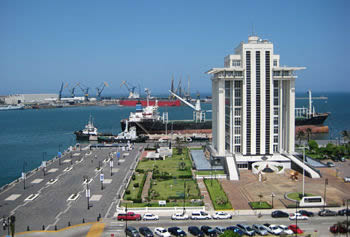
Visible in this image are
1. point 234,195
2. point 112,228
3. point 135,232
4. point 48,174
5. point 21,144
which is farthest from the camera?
point 21,144

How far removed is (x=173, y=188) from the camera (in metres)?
36.8

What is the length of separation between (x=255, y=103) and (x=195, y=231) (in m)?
24.6

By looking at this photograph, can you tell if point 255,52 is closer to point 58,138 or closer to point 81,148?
point 81,148

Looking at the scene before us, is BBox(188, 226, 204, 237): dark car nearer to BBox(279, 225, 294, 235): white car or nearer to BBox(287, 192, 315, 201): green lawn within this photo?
BBox(279, 225, 294, 235): white car

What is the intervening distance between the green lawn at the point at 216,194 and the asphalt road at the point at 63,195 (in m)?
9.33

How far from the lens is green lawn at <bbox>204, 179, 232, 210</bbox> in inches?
1201

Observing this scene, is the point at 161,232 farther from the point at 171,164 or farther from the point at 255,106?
the point at 255,106

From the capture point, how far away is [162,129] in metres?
86.5

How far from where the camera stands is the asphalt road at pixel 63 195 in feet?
92.8

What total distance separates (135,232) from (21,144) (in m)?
62.6

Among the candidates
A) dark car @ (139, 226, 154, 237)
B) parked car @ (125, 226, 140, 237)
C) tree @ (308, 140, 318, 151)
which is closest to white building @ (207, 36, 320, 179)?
tree @ (308, 140, 318, 151)

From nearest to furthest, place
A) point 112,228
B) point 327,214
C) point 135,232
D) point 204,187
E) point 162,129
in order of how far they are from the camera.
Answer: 1. point 135,232
2. point 112,228
3. point 327,214
4. point 204,187
5. point 162,129

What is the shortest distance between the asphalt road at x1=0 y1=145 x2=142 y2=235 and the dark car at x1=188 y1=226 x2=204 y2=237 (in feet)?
25.4

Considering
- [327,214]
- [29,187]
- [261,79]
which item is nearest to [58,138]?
[29,187]
